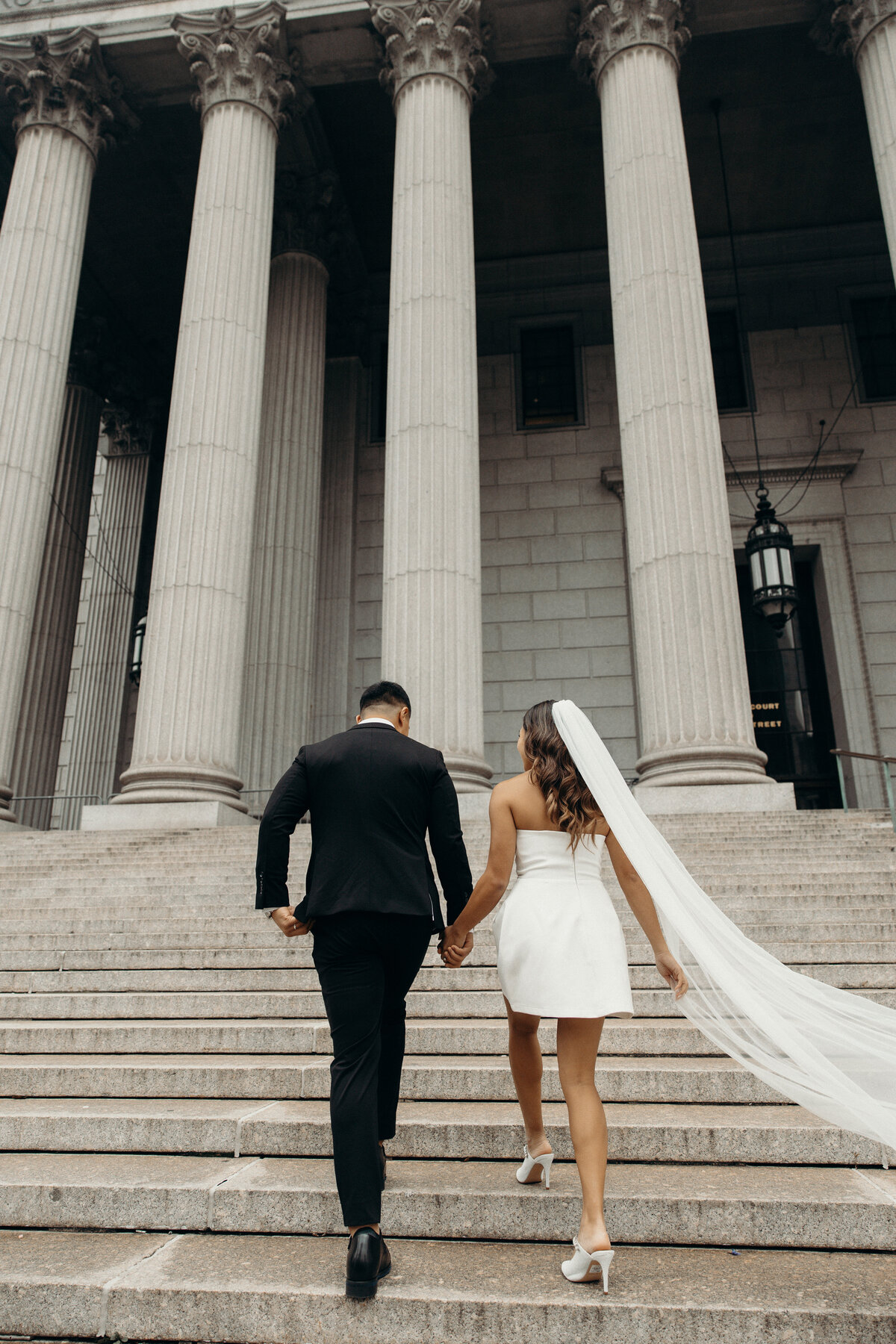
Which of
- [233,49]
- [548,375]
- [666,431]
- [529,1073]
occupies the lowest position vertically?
[529,1073]

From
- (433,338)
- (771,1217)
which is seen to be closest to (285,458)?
(433,338)

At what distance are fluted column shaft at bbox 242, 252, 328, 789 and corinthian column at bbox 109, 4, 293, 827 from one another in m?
2.78

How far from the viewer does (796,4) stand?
15078 millimetres

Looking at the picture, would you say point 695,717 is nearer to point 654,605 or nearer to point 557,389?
point 654,605

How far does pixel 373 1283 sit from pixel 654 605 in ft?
32.8

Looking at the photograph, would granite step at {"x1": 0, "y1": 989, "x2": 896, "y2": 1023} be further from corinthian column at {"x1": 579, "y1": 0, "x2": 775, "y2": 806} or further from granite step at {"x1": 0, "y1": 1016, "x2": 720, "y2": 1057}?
corinthian column at {"x1": 579, "y1": 0, "x2": 775, "y2": 806}

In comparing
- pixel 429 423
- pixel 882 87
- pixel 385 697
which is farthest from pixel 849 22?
pixel 385 697

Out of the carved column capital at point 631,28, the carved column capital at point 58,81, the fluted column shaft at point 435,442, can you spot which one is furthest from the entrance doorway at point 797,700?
the carved column capital at point 58,81

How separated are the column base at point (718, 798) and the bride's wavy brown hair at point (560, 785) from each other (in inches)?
300

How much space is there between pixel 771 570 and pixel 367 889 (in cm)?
1331

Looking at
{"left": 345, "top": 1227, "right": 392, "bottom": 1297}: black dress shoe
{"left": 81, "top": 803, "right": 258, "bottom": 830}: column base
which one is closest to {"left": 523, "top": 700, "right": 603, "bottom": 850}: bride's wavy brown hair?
{"left": 345, "top": 1227, "right": 392, "bottom": 1297}: black dress shoe

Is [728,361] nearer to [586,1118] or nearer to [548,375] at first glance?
[548,375]

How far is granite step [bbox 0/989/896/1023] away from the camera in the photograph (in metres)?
5.64

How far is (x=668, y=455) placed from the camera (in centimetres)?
1249
